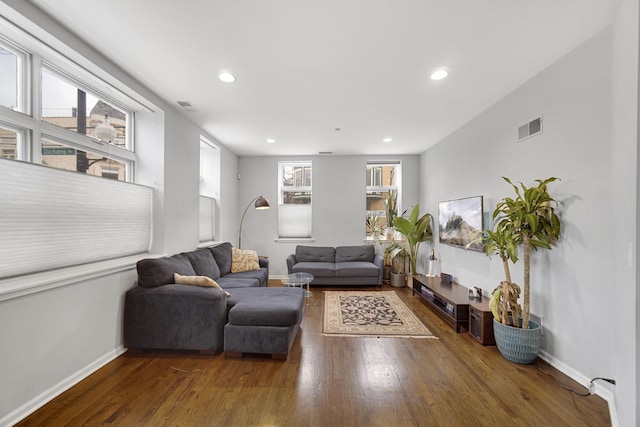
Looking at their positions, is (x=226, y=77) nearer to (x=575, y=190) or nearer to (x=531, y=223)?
(x=531, y=223)

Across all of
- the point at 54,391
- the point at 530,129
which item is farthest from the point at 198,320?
the point at 530,129

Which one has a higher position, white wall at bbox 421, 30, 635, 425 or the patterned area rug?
white wall at bbox 421, 30, 635, 425

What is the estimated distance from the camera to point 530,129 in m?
2.65

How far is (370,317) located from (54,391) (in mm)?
3115

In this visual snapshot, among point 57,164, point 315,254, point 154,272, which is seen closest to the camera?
point 57,164

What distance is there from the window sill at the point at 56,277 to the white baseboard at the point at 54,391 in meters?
0.75

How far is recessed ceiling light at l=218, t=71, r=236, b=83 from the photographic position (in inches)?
101

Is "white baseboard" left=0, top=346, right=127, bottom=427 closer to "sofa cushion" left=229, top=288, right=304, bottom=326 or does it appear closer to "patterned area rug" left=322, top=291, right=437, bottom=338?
"sofa cushion" left=229, top=288, right=304, bottom=326

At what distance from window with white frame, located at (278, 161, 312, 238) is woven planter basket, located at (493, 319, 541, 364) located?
418 cm

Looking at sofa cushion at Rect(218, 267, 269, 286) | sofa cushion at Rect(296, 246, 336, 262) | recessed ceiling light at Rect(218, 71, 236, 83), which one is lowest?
sofa cushion at Rect(218, 267, 269, 286)

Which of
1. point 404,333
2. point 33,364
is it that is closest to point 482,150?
point 404,333

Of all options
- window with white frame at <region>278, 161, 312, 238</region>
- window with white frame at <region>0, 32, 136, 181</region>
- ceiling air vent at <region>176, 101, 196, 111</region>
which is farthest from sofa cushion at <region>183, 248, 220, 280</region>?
window with white frame at <region>278, 161, 312, 238</region>

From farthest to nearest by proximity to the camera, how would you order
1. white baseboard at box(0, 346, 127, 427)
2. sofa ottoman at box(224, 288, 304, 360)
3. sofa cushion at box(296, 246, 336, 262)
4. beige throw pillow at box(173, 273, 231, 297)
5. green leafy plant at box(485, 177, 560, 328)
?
sofa cushion at box(296, 246, 336, 262)
beige throw pillow at box(173, 273, 231, 297)
sofa ottoman at box(224, 288, 304, 360)
green leafy plant at box(485, 177, 560, 328)
white baseboard at box(0, 346, 127, 427)

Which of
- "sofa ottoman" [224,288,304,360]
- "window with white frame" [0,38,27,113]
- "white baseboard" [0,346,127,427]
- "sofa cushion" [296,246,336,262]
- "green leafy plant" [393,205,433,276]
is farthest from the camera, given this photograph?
"sofa cushion" [296,246,336,262]
